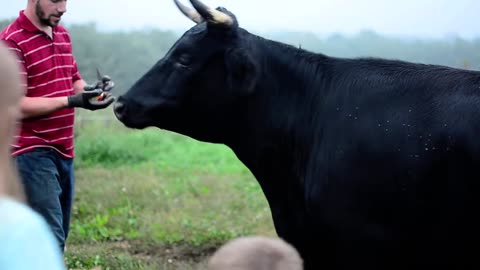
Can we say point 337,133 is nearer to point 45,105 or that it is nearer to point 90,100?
point 90,100

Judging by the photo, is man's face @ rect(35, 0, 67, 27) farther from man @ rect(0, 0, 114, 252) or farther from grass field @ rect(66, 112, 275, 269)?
grass field @ rect(66, 112, 275, 269)

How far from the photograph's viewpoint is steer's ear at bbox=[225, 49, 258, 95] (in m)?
5.17

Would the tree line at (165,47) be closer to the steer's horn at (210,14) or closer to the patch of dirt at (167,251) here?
the patch of dirt at (167,251)

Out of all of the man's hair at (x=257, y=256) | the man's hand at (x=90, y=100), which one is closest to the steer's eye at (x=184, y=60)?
the man's hand at (x=90, y=100)

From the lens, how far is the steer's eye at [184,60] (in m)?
5.29

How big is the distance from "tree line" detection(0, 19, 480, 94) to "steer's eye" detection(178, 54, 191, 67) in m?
7.75

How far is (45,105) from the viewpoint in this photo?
530cm

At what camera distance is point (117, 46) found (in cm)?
1789

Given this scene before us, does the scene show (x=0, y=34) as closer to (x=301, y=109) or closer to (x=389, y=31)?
Answer: (x=301, y=109)

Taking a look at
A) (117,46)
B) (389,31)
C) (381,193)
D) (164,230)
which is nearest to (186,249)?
(164,230)

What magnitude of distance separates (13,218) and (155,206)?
7997 mm

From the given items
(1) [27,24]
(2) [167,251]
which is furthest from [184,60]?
(2) [167,251]

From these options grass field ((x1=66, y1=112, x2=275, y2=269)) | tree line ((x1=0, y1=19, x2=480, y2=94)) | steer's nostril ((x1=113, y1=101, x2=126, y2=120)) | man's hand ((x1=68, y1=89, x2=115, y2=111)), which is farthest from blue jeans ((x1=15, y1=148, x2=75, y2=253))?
tree line ((x1=0, y1=19, x2=480, y2=94))

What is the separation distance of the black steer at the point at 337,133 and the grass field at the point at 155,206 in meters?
2.26
